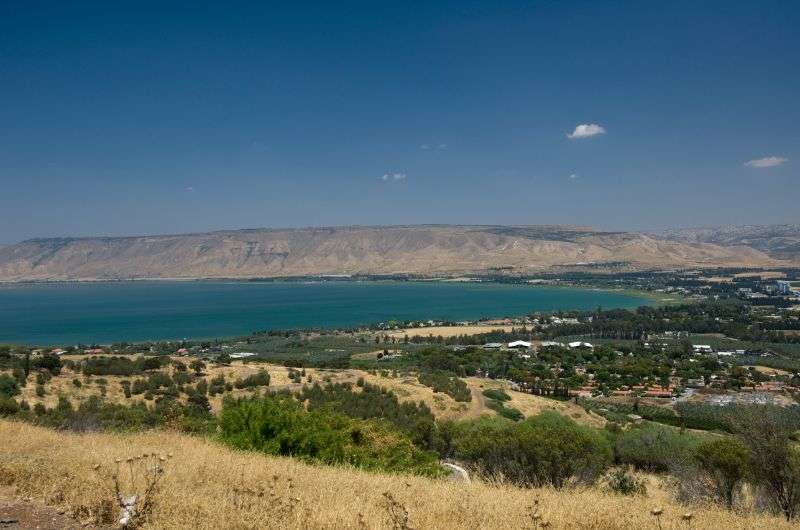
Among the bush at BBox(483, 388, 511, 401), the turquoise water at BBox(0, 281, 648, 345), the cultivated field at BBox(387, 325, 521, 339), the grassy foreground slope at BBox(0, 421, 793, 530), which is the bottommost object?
the cultivated field at BBox(387, 325, 521, 339)

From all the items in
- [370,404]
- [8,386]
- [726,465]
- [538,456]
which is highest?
[8,386]

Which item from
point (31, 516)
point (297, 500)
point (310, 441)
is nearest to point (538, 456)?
point (310, 441)

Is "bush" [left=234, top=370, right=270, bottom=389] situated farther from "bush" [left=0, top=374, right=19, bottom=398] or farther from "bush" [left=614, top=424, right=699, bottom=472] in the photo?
"bush" [left=614, top=424, right=699, bottom=472]

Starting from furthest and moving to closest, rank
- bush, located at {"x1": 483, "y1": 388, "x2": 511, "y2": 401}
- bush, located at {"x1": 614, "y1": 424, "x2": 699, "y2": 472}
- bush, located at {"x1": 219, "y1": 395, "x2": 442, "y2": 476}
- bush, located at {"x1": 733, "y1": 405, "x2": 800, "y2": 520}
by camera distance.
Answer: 1. bush, located at {"x1": 483, "y1": 388, "x2": 511, "y2": 401}
2. bush, located at {"x1": 614, "y1": 424, "x2": 699, "y2": 472}
3. bush, located at {"x1": 219, "y1": 395, "x2": 442, "y2": 476}
4. bush, located at {"x1": 733, "y1": 405, "x2": 800, "y2": 520}

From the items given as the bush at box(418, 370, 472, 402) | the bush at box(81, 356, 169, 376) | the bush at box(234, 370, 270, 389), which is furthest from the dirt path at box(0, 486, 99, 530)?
the bush at box(418, 370, 472, 402)

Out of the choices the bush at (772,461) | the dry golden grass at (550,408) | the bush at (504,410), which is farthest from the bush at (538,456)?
the dry golden grass at (550,408)

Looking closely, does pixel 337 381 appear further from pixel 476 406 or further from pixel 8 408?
pixel 8 408

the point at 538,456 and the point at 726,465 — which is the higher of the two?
the point at 538,456
